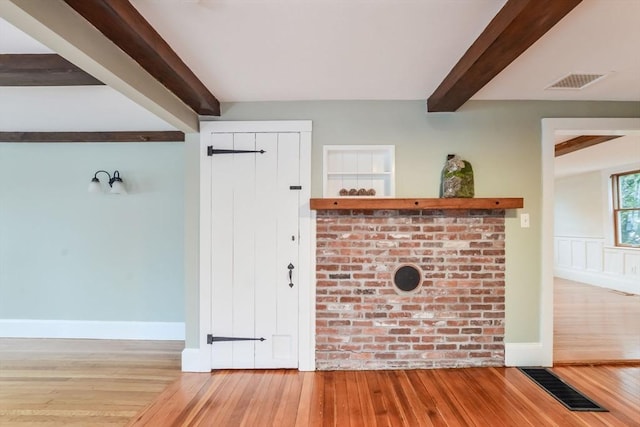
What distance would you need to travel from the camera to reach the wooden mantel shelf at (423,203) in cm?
247

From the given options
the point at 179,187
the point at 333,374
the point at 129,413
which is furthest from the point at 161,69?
the point at 333,374

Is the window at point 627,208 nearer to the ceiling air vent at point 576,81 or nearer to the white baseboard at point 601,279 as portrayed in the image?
the white baseboard at point 601,279

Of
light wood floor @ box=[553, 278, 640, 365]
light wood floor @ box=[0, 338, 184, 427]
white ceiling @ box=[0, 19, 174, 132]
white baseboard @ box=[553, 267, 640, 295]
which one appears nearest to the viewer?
light wood floor @ box=[0, 338, 184, 427]

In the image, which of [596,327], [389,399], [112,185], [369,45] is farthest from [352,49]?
[596,327]

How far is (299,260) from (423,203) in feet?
3.78

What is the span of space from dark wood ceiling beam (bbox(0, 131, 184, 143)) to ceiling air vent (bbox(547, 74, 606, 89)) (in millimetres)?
3504

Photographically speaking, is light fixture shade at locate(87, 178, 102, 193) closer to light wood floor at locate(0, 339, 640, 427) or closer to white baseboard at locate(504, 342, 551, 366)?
light wood floor at locate(0, 339, 640, 427)

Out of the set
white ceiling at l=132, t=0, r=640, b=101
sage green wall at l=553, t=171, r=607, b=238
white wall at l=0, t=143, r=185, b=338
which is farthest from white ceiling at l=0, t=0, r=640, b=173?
sage green wall at l=553, t=171, r=607, b=238

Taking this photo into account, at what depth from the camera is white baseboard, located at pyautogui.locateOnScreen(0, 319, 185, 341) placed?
11.0 feet

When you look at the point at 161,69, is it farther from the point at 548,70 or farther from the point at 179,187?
the point at 548,70

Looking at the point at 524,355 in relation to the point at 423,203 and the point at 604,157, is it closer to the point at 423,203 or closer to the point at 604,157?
Answer: the point at 423,203

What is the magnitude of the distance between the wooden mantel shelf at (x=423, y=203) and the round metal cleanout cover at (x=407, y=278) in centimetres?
53

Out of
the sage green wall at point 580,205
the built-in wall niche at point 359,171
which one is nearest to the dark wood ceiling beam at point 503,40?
the built-in wall niche at point 359,171

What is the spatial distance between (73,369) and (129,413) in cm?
105
